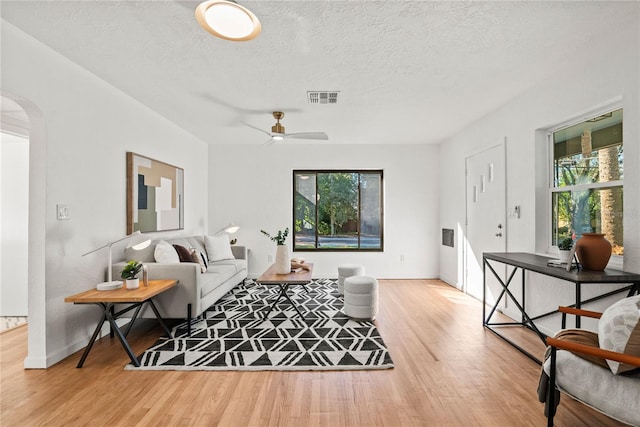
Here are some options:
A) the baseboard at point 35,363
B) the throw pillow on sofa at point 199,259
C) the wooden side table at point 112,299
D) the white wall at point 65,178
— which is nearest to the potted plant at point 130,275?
the wooden side table at point 112,299

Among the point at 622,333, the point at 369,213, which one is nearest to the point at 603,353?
the point at 622,333

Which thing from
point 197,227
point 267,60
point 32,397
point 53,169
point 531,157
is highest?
point 267,60

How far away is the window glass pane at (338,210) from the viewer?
6.27 m

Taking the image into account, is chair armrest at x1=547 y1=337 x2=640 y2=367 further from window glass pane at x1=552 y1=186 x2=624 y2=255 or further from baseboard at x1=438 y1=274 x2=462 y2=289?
baseboard at x1=438 y1=274 x2=462 y2=289

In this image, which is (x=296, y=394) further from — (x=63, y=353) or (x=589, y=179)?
(x=589, y=179)

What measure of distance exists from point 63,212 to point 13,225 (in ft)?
5.99

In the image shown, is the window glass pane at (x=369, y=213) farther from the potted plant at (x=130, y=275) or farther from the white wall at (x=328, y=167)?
the potted plant at (x=130, y=275)

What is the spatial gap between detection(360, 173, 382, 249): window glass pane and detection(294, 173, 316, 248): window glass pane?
929 mm

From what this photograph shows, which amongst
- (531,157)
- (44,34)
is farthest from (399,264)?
(44,34)

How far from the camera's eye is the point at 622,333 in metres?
1.55

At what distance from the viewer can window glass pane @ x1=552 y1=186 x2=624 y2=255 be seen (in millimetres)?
2590

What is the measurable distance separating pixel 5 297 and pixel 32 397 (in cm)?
245

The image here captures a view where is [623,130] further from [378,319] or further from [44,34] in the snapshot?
[44,34]

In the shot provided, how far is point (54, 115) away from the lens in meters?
2.69
